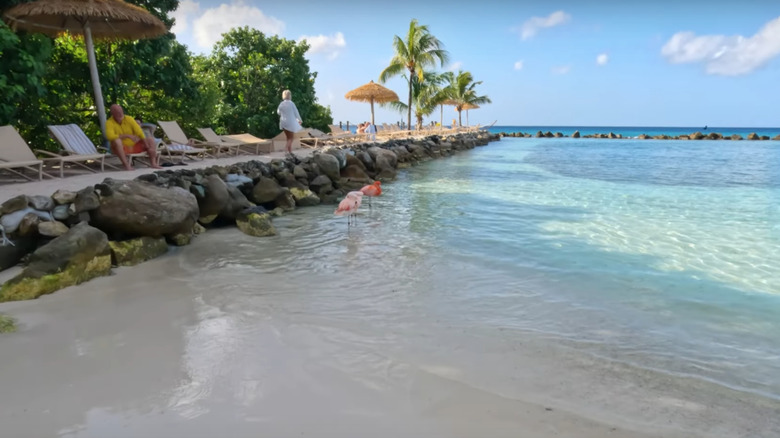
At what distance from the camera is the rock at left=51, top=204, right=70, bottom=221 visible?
5469 mm

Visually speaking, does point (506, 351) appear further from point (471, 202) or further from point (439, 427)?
point (471, 202)

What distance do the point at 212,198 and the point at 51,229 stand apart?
2571 mm

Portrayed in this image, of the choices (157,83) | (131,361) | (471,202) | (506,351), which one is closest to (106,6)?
(157,83)

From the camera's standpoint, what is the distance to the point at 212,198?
758 cm

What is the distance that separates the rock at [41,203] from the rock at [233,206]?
253 centimetres

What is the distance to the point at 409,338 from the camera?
152 inches

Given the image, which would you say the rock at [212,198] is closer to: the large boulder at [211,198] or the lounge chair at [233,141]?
the large boulder at [211,198]

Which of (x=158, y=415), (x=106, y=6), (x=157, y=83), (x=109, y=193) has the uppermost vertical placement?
(x=106, y=6)

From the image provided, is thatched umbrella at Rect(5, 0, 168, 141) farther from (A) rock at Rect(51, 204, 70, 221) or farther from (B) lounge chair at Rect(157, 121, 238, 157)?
(A) rock at Rect(51, 204, 70, 221)

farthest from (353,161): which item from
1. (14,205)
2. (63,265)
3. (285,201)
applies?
(63,265)

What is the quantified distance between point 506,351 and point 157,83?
11.7 metres

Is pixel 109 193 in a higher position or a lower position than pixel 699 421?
higher

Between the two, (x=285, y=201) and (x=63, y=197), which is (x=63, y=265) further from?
(x=285, y=201)

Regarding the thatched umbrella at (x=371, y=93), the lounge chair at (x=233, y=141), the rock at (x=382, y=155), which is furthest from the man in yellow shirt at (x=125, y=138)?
the thatched umbrella at (x=371, y=93)
